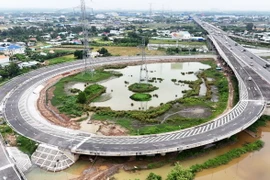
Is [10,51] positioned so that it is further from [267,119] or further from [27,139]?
[267,119]

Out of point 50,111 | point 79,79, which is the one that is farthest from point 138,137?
point 79,79

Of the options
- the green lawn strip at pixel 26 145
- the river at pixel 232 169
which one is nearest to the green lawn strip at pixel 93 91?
the green lawn strip at pixel 26 145

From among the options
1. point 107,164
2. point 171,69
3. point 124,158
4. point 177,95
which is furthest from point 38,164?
point 171,69

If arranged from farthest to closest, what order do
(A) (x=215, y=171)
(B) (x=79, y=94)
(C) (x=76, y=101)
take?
(C) (x=76, y=101)
(B) (x=79, y=94)
(A) (x=215, y=171)

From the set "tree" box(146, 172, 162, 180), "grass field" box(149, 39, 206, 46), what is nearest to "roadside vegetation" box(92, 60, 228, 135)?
"tree" box(146, 172, 162, 180)

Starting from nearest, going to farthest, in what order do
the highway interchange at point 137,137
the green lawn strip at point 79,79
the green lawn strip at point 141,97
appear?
the highway interchange at point 137,137 → the green lawn strip at point 141,97 → the green lawn strip at point 79,79

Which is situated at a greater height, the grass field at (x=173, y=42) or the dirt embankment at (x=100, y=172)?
the grass field at (x=173, y=42)

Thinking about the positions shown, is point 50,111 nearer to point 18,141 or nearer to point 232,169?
point 18,141

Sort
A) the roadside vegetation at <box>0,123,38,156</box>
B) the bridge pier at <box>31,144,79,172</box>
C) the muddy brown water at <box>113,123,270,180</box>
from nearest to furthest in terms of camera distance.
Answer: the muddy brown water at <box>113,123,270,180</box> → the bridge pier at <box>31,144,79,172</box> → the roadside vegetation at <box>0,123,38,156</box>

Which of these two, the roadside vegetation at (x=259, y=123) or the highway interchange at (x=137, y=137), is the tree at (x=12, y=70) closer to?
the highway interchange at (x=137, y=137)

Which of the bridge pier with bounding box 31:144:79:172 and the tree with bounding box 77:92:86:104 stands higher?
the tree with bounding box 77:92:86:104

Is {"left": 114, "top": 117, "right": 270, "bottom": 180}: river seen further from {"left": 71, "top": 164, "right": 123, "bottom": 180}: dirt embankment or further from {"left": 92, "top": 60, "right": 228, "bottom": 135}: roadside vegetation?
{"left": 92, "top": 60, "right": 228, "bottom": 135}: roadside vegetation
